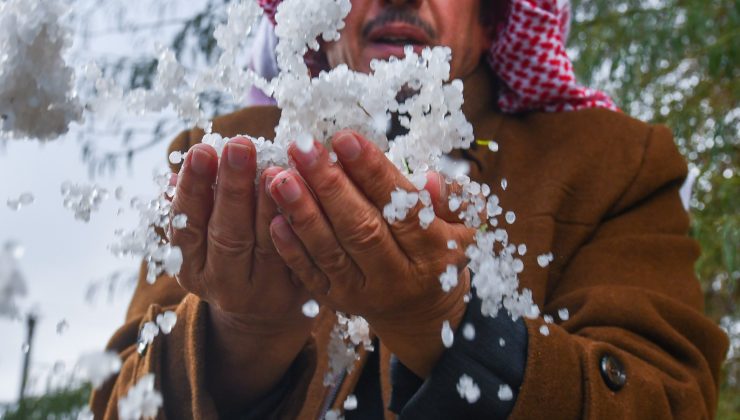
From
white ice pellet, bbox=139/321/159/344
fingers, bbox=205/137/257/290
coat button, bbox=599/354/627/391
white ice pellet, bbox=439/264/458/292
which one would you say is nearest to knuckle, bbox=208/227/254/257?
fingers, bbox=205/137/257/290

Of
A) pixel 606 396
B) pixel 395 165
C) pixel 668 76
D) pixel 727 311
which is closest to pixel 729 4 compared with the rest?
pixel 668 76

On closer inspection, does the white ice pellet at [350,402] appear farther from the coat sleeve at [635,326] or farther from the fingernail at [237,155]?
the fingernail at [237,155]

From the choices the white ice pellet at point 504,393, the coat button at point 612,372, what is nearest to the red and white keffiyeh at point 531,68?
the coat button at point 612,372

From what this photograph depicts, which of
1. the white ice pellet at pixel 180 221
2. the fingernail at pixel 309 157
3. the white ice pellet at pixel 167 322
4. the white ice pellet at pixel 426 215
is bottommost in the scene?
the white ice pellet at pixel 167 322

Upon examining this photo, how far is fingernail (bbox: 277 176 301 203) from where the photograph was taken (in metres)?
0.83

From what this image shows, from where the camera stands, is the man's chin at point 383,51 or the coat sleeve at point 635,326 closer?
the coat sleeve at point 635,326

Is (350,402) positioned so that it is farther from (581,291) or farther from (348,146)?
(348,146)

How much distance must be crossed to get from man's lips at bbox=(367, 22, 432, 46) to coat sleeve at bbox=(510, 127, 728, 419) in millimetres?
464

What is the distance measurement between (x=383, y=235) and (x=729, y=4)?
2.40 metres

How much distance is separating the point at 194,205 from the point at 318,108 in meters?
0.17

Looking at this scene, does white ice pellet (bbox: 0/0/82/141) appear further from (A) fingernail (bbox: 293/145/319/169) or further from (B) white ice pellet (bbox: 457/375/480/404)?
(B) white ice pellet (bbox: 457/375/480/404)

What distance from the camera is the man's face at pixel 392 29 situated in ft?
4.72

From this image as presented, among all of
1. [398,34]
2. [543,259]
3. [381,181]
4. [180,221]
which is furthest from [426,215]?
[398,34]

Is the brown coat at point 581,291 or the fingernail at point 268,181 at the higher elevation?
the fingernail at point 268,181
